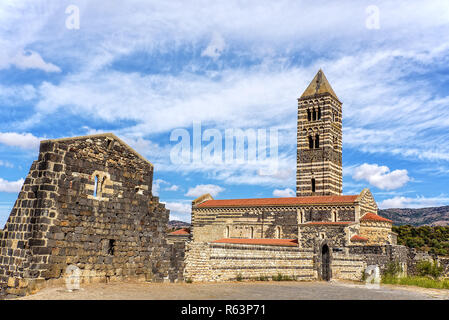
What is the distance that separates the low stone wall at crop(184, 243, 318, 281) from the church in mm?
131

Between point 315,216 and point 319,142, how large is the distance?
55.1 feet

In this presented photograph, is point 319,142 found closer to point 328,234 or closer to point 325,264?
point 328,234

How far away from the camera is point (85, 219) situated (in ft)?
45.1

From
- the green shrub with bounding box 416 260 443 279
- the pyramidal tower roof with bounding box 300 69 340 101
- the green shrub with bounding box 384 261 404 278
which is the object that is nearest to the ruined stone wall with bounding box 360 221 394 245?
the green shrub with bounding box 416 260 443 279

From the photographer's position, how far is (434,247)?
5419 cm

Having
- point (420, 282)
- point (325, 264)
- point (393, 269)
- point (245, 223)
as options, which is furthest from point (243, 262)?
point (245, 223)

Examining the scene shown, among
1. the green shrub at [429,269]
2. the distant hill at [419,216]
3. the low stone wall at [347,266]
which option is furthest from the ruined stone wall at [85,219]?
the distant hill at [419,216]

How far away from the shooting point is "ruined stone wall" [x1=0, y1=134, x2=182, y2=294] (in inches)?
491

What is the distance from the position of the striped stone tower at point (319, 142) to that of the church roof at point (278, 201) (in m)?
11.1

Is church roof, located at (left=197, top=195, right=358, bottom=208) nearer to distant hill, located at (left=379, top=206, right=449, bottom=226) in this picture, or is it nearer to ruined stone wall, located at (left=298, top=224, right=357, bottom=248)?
ruined stone wall, located at (left=298, top=224, right=357, bottom=248)

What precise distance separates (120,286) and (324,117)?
144 feet

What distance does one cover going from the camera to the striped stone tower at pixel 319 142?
51.7m

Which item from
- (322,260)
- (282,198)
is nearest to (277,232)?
(282,198)
